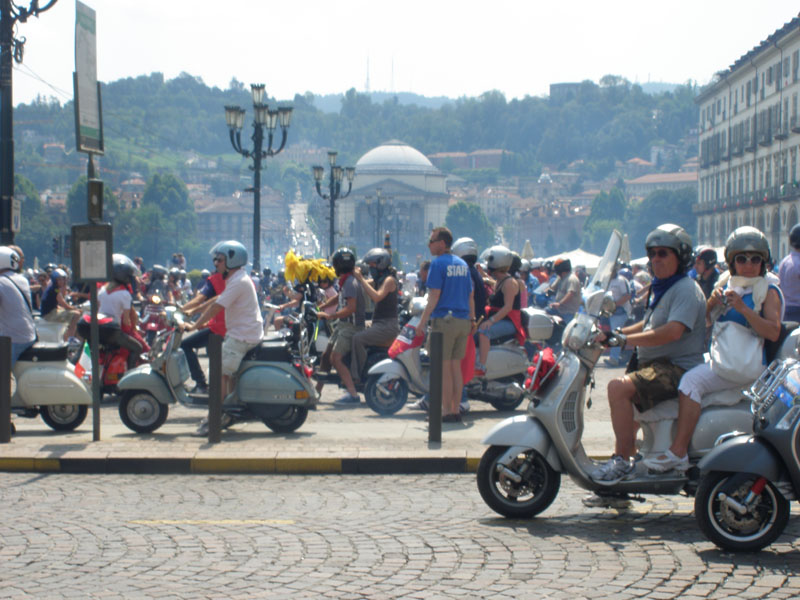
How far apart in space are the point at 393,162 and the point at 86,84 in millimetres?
160863

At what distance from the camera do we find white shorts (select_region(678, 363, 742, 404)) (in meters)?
6.16

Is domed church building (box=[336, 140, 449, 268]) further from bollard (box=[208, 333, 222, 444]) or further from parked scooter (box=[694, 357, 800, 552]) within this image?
parked scooter (box=[694, 357, 800, 552])

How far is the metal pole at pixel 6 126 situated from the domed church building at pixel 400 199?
484ft

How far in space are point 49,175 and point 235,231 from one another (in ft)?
112

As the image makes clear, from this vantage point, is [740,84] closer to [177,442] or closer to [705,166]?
[705,166]

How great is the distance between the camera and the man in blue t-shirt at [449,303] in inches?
390

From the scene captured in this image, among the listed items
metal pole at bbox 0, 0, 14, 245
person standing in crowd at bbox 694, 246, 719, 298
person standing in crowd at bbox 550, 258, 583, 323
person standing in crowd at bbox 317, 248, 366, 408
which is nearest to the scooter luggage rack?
person standing in crowd at bbox 694, 246, 719, 298

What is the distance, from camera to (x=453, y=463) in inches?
321

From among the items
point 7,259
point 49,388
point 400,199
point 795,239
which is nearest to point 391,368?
point 49,388

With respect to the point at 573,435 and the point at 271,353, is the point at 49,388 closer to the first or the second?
the point at 271,353

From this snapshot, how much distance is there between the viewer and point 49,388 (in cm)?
973

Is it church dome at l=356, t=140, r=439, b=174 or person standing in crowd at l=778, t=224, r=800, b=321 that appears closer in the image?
person standing in crowd at l=778, t=224, r=800, b=321

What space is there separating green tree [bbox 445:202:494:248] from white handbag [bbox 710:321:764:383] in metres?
164

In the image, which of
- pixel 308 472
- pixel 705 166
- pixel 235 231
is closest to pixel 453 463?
pixel 308 472
